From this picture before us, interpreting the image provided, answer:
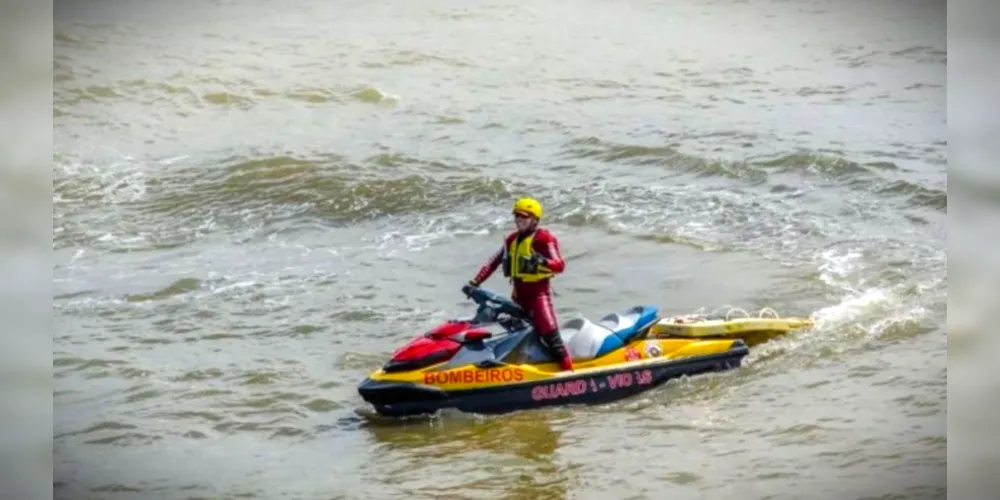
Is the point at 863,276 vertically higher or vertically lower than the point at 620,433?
higher

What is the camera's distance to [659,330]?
24.7 ft

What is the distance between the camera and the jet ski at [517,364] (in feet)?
22.7

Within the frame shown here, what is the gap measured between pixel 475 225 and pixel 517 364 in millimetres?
4073

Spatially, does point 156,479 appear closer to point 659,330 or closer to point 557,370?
point 557,370

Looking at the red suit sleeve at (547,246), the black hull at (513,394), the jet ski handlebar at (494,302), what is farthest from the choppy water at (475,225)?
the red suit sleeve at (547,246)

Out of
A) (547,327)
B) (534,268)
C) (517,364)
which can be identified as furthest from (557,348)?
(534,268)

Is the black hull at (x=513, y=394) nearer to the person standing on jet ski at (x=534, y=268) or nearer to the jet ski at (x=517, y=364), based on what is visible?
the jet ski at (x=517, y=364)

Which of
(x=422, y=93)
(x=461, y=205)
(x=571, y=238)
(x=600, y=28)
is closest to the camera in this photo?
(x=571, y=238)

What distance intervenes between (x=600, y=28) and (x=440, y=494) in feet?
34.7

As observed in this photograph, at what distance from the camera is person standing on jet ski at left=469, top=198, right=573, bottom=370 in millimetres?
6934

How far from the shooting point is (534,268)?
22.8 ft

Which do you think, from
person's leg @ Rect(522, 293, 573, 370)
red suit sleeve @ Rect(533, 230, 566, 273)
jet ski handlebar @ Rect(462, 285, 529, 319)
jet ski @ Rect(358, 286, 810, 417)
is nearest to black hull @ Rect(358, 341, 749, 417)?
jet ski @ Rect(358, 286, 810, 417)

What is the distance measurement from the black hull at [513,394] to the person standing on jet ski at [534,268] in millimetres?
155
